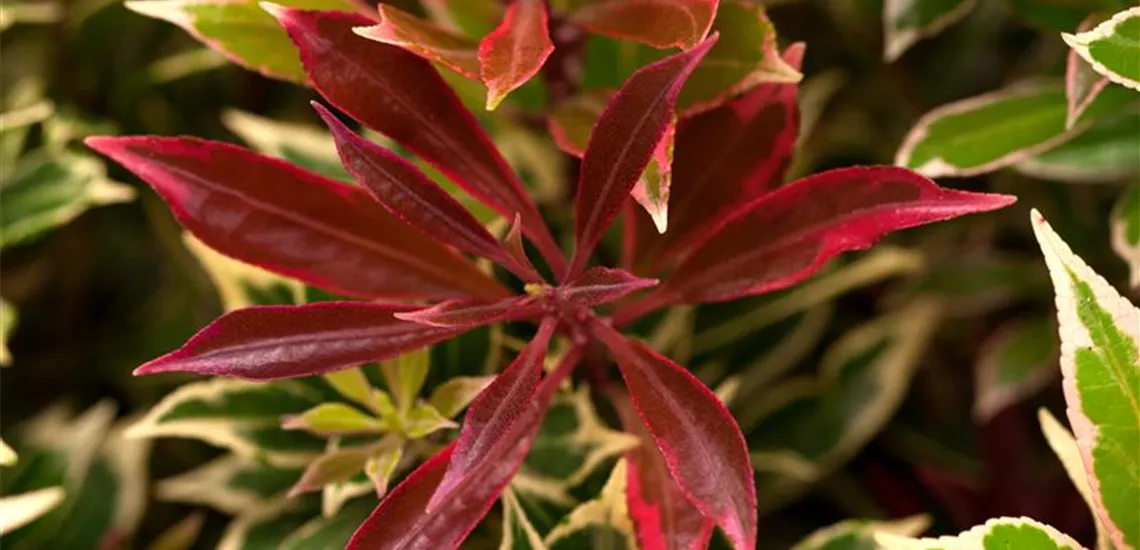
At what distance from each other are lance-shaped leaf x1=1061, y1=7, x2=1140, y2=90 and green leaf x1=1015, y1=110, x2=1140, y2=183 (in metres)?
0.21

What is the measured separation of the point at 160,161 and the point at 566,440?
339 millimetres

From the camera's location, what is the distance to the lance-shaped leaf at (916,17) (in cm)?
93

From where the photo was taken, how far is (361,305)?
2.27 feet

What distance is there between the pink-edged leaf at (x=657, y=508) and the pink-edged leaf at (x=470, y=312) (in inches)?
5.7

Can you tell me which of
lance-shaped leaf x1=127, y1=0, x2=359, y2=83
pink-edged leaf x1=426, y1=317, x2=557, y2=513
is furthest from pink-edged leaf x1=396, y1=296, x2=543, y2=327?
lance-shaped leaf x1=127, y1=0, x2=359, y2=83

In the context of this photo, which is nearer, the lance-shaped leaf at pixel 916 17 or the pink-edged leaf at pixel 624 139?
the pink-edged leaf at pixel 624 139

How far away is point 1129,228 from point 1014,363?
249 millimetres

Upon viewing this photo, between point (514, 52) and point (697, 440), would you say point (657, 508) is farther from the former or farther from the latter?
point (514, 52)

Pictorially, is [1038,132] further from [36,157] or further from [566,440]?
[36,157]

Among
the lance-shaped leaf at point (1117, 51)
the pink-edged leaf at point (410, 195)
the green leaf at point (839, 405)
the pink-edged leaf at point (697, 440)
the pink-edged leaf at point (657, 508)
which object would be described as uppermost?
the lance-shaped leaf at point (1117, 51)

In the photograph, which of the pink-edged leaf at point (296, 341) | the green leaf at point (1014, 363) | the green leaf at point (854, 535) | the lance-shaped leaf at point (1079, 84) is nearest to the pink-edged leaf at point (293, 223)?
the pink-edged leaf at point (296, 341)

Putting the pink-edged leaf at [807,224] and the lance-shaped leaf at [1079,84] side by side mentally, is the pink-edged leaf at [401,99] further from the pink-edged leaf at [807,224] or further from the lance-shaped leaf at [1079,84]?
the lance-shaped leaf at [1079,84]

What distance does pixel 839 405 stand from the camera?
1030 millimetres

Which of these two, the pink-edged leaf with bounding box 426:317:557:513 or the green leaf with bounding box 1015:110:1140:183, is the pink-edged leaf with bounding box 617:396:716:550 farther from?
A: the green leaf with bounding box 1015:110:1140:183
